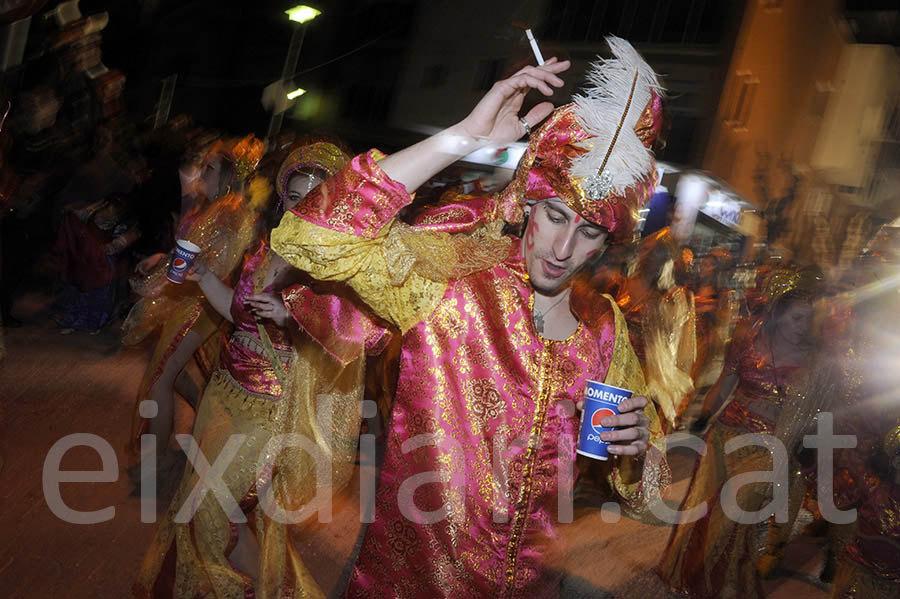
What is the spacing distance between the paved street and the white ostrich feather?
3169 mm

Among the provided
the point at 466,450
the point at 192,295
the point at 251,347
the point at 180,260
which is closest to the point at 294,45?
the point at 192,295

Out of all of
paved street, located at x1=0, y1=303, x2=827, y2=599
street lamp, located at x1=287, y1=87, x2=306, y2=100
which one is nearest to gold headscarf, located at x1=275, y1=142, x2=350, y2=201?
paved street, located at x1=0, y1=303, x2=827, y2=599

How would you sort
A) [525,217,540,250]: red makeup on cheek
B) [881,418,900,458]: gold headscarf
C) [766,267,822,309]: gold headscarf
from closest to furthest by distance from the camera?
[525,217,540,250]: red makeup on cheek
[881,418,900,458]: gold headscarf
[766,267,822,309]: gold headscarf

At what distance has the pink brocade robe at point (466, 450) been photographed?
2098 millimetres

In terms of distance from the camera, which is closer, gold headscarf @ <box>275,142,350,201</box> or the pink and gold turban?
the pink and gold turban

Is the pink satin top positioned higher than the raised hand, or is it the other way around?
the raised hand

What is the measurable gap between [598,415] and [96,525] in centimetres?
364

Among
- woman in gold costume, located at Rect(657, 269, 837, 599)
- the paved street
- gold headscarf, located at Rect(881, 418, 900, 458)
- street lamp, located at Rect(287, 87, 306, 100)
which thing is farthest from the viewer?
street lamp, located at Rect(287, 87, 306, 100)

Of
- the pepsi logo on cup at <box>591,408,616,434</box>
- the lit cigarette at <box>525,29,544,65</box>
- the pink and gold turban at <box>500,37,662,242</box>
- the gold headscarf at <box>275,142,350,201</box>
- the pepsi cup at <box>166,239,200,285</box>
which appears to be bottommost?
the pepsi cup at <box>166,239,200,285</box>

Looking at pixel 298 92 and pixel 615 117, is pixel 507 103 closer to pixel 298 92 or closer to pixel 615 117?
pixel 615 117

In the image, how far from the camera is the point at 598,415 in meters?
1.93

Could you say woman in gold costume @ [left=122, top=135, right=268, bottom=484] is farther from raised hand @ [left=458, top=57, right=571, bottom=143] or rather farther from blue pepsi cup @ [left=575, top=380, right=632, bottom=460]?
blue pepsi cup @ [left=575, top=380, right=632, bottom=460]

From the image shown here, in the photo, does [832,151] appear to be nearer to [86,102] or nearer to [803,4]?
[803,4]

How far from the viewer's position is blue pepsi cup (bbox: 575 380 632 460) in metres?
1.93
